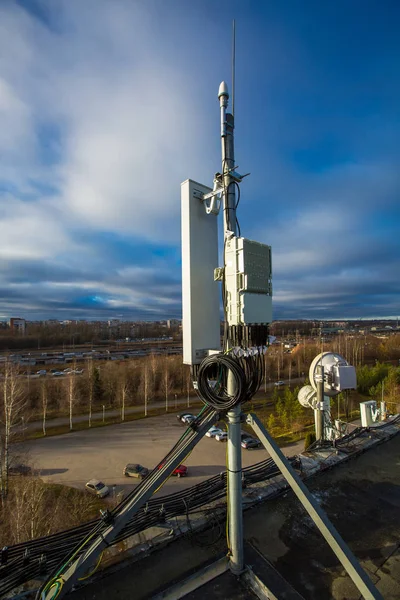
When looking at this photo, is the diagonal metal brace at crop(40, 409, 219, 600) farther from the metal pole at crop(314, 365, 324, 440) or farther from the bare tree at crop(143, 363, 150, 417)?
the bare tree at crop(143, 363, 150, 417)

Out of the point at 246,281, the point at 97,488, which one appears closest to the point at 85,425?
the point at 97,488

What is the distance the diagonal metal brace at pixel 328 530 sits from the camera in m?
2.83

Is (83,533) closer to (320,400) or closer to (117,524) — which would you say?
(117,524)

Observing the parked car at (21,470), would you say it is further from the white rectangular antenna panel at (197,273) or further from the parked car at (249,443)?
the white rectangular antenna panel at (197,273)

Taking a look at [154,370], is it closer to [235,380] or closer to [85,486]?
[85,486]

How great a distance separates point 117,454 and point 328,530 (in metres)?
21.7

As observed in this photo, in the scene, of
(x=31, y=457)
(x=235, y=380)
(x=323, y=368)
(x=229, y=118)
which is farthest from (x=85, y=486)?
(x=229, y=118)

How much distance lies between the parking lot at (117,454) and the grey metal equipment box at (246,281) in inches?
682

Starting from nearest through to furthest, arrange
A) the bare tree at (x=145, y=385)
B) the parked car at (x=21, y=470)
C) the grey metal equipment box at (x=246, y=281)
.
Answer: the grey metal equipment box at (x=246, y=281) < the parked car at (x=21, y=470) < the bare tree at (x=145, y=385)

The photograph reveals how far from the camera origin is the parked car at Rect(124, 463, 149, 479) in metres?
17.8

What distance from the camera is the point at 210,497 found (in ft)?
15.3

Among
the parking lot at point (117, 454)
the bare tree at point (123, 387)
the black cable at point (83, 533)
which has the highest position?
the black cable at point (83, 533)

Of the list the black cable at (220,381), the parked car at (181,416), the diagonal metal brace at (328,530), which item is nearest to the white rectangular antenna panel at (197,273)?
the black cable at (220,381)

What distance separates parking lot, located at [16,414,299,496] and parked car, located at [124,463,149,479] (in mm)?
277
